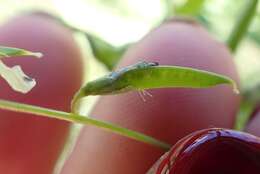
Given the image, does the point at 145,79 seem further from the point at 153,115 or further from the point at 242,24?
the point at 242,24

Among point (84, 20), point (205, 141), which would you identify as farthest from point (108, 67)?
point (84, 20)

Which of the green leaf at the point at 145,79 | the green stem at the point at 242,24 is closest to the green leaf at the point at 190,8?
the green stem at the point at 242,24

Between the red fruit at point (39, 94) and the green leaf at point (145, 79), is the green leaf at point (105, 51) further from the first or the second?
the green leaf at point (145, 79)

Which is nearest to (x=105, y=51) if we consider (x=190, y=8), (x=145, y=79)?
(x=190, y=8)

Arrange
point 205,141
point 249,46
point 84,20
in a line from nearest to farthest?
point 205,141 < point 249,46 < point 84,20

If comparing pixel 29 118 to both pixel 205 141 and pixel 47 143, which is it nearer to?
pixel 47 143

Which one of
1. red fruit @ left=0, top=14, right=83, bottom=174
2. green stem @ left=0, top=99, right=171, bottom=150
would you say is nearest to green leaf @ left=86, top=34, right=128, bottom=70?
red fruit @ left=0, top=14, right=83, bottom=174
